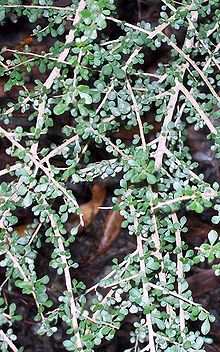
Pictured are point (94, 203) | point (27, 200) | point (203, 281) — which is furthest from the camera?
point (94, 203)

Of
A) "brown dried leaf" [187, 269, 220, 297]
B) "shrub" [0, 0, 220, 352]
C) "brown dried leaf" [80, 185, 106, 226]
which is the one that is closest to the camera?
"shrub" [0, 0, 220, 352]

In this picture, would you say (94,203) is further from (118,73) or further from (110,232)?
(118,73)

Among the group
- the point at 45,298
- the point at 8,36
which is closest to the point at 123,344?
the point at 8,36

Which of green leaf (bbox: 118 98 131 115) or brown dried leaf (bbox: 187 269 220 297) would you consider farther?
brown dried leaf (bbox: 187 269 220 297)

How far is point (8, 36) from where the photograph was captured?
180cm

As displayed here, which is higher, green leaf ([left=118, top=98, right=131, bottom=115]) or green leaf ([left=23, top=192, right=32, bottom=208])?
green leaf ([left=118, top=98, right=131, bottom=115])

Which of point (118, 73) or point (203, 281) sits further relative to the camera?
point (203, 281)

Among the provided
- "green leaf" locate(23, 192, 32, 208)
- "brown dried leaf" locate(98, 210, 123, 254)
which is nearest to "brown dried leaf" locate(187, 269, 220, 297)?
"brown dried leaf" locate(98, 210, 123, 254)

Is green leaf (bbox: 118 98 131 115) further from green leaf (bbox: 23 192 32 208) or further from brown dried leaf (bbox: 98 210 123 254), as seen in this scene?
brown dried leaf (bbox: 98 210 123 254)

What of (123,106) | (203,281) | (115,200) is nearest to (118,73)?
(123,106)

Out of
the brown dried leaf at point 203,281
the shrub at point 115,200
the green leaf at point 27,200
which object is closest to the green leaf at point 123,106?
the shrub at point 115,200

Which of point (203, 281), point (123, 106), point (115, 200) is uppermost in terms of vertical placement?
point (123, 106)

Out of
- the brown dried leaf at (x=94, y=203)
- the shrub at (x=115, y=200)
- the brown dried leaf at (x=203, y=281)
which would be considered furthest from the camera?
the brown dried leaf at (x=94, y=203)

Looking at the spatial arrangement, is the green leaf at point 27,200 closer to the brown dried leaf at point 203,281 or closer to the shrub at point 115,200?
the shrub at point 115,200
